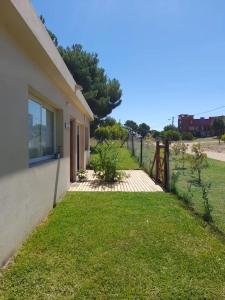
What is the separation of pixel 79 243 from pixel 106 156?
7048 mm

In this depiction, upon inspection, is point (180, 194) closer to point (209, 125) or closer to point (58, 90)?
point (58, 90)

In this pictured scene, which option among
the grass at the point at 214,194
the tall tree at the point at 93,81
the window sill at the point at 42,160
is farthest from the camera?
the tall tree at the point at 93,81

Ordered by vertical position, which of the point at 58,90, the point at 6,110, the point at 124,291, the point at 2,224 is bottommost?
the point at 124,291

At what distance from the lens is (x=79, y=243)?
4.68 meters

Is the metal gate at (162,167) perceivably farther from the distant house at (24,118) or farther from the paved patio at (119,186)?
the distant house at (24,118)

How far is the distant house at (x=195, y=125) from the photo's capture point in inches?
3597

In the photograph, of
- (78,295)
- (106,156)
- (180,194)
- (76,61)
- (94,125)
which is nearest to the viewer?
(78,295)

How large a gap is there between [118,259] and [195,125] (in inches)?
3725

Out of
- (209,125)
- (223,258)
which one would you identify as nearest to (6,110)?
(223,258)

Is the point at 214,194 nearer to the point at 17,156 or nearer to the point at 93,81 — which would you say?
the point at 17,156

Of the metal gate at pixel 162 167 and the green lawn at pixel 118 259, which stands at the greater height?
the metal gate at pixel 162 167

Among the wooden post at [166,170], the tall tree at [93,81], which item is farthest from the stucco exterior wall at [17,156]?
the tall tree at [93,81]

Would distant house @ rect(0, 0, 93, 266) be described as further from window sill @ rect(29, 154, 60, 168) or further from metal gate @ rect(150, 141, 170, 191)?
metal gate @ rect(150, 141, 170, 191)

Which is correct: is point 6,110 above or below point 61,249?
above
